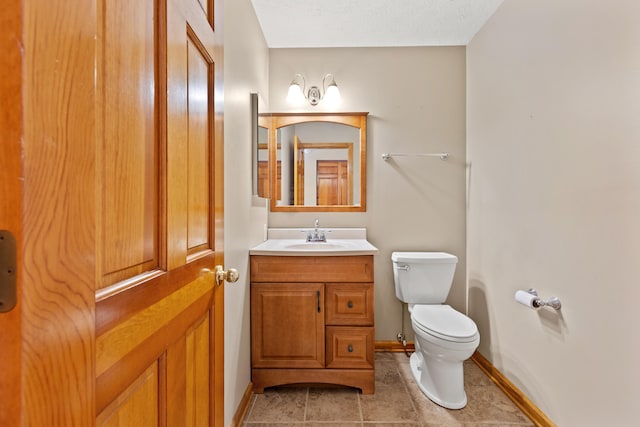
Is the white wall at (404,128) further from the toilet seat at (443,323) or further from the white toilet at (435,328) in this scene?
the toilet seat at (443,323)

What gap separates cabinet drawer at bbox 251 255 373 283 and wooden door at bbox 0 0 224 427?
92 centimetres

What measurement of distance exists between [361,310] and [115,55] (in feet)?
5.50

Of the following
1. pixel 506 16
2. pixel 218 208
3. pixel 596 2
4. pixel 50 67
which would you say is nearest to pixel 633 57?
pixel 596 2

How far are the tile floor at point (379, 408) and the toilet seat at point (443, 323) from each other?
0.42m

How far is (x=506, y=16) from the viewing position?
6.23 feet

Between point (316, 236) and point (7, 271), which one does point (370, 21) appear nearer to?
point (316, 236)

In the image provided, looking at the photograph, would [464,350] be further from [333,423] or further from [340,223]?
[340,223]

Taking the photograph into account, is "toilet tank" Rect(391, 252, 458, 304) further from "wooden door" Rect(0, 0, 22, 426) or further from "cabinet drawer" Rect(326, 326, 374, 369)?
"wooden door" Rect(0, 0, 22, 426)

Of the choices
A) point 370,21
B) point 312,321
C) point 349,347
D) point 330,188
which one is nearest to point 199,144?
point 312,321

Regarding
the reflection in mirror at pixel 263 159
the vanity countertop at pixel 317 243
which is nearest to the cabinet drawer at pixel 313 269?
the vanity countertop at pixel 317 243

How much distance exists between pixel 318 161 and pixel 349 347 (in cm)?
141

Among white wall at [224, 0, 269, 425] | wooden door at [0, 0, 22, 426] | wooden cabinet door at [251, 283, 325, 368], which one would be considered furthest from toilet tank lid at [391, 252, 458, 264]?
wooden door at [0, 0, 22, 426]

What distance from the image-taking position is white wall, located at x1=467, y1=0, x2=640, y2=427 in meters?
1.16

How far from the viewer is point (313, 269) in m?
1.84
